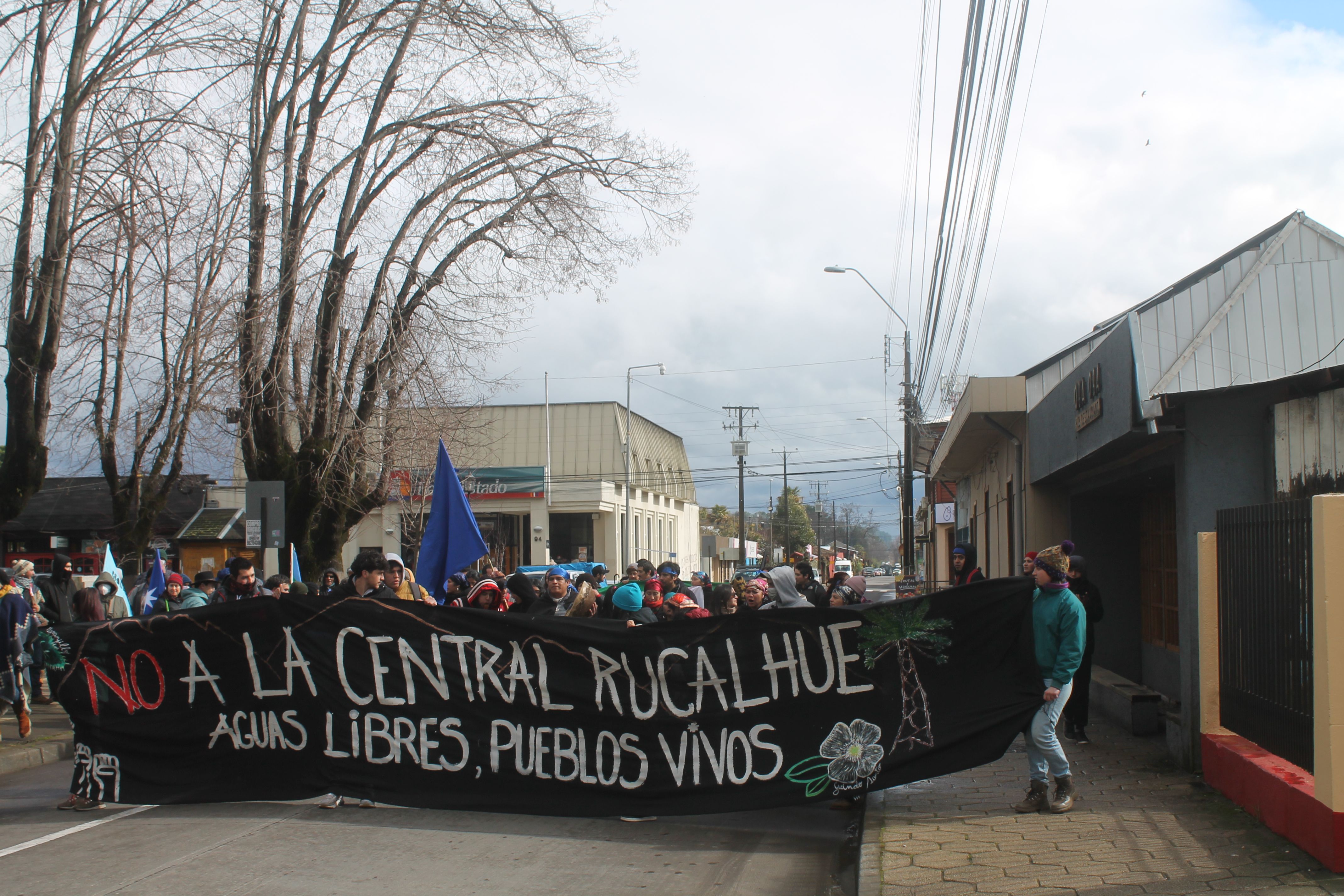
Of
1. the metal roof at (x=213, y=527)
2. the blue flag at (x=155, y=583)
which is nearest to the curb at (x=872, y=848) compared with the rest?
the blue flag at (x=155, y=583)

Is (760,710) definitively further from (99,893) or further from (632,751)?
(99,893)

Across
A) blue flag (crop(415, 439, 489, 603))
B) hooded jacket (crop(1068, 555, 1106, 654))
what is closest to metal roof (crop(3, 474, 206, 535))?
blue flag (crop(415, 439, 489, 603))

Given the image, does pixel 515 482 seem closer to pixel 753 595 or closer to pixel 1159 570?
pixel 1159 570

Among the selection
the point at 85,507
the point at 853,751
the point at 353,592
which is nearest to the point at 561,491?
the point at 85,507

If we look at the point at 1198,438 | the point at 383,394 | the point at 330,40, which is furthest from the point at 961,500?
the point at 1198,438

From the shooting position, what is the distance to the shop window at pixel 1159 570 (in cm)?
1160

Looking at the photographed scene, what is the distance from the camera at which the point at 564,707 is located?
23.3 feet

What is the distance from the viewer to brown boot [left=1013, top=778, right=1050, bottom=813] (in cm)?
678

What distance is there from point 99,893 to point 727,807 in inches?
137

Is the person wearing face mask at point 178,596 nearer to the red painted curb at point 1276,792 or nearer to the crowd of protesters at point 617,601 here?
the crowd of protesters at point 617,601

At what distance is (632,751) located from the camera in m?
6.98

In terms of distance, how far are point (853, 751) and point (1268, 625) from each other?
251cm

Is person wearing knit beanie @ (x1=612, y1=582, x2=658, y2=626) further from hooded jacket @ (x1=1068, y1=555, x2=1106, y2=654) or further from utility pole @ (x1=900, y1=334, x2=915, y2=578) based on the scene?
utility pole @ (x1=900, y1=334, x2=915, y2=578)

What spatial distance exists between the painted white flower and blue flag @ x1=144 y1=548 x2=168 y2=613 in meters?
11.3
